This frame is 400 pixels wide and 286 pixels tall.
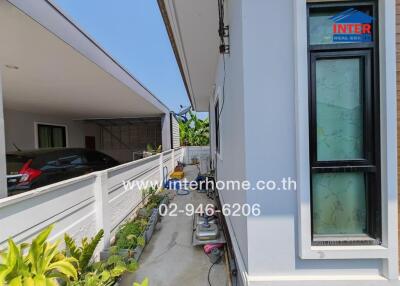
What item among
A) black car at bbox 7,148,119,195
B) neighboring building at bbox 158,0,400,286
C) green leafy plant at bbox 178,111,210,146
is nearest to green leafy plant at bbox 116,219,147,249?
neighboring building at bbox 158,0,400,286

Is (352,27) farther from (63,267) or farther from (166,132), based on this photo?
(166,132)

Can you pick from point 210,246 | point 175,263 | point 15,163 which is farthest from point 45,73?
point 210,246

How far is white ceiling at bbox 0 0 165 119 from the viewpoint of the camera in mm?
2510

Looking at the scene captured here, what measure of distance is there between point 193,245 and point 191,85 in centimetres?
457

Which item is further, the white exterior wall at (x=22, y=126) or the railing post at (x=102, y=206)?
the white exterior wall at (x=22, y=126)

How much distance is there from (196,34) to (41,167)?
13.0 ft

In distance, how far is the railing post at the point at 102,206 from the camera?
2768mm

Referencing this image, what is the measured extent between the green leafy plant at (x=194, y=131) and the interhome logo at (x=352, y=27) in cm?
1347

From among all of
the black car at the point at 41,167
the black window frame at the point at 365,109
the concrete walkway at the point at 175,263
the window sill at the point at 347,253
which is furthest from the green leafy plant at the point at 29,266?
the black car at the point at 41,167

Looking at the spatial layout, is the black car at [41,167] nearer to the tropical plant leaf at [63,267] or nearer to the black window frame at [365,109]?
the tropical plant leaf at [63,267]

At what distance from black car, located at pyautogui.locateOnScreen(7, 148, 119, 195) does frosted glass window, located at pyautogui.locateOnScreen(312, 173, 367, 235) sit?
4.60 m

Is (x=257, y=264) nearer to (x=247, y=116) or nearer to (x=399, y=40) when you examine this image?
(x=247, y=116)

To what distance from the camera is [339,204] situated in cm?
171

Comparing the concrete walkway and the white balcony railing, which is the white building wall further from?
the white balcony railing
